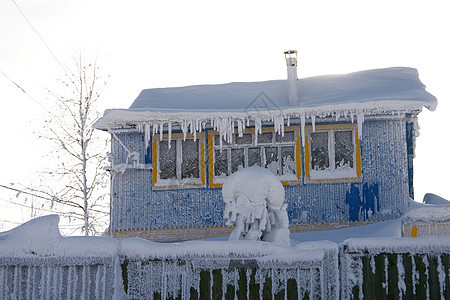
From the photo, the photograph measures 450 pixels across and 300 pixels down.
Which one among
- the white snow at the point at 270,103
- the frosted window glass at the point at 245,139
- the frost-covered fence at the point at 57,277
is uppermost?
the white snow at the point at 270,103

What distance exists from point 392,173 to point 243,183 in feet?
19.1

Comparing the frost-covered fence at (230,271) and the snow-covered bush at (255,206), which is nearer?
the frost-covered fence at (230,271)

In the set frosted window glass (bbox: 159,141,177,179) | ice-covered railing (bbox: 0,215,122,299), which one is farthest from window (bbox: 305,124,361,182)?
ice-covered railing (bbox: 0,215,122,299)

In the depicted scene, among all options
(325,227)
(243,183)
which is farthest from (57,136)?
(243,183)

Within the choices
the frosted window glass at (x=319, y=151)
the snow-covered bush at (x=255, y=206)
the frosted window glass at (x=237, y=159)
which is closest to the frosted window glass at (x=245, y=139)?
the frosted window glass at (x=237, y=159)

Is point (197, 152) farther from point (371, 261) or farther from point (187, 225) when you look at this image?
point (371, 261)

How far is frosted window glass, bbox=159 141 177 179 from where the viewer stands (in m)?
14.9

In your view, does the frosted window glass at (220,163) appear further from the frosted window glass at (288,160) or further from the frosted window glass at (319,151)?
the frosted window glass at (319,151)

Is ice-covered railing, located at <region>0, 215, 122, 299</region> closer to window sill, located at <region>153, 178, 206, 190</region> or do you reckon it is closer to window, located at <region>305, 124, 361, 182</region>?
window sill, located at <region>153, 178, 206, 190</region>

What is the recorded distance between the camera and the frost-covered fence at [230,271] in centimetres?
763

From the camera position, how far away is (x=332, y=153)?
47.1 ft

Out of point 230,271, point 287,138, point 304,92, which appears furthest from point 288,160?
point 230,271

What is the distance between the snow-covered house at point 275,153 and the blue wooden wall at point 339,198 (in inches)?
0.9

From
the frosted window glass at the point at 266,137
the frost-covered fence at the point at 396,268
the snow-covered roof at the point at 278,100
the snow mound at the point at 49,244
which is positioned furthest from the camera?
the frosted window glass at the point at 266,137
